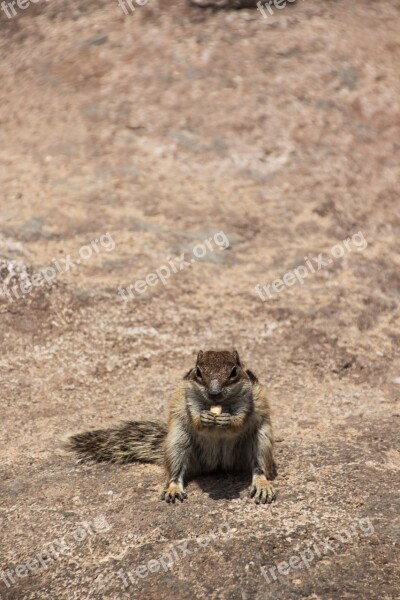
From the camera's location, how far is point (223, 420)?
6.44 m

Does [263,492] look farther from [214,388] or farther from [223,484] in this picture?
[214,388]

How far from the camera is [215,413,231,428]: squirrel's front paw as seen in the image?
6.43m

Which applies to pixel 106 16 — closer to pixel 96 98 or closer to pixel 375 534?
pixel 96 98

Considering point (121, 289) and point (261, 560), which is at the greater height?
point (261, 560)

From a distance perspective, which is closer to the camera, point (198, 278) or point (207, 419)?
point (207, 419)

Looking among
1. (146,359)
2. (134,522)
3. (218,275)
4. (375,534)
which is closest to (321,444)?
(375,534)

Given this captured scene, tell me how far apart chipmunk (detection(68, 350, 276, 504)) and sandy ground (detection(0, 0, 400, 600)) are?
0.61ft

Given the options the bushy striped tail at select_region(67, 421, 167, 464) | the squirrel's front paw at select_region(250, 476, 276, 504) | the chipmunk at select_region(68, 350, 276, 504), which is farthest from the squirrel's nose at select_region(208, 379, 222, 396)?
the bushy striped tail at select_region(67, 421, 167, 464)

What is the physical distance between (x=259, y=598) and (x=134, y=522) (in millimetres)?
1521

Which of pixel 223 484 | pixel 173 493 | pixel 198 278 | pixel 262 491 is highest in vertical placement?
pixel 173 493

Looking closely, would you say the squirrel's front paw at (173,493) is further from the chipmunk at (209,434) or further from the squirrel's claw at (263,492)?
the squirrel's claw at (263,492)

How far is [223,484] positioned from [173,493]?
59 cm

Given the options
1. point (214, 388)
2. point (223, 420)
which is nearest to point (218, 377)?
point (214, 388)

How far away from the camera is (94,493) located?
6.94 meters
